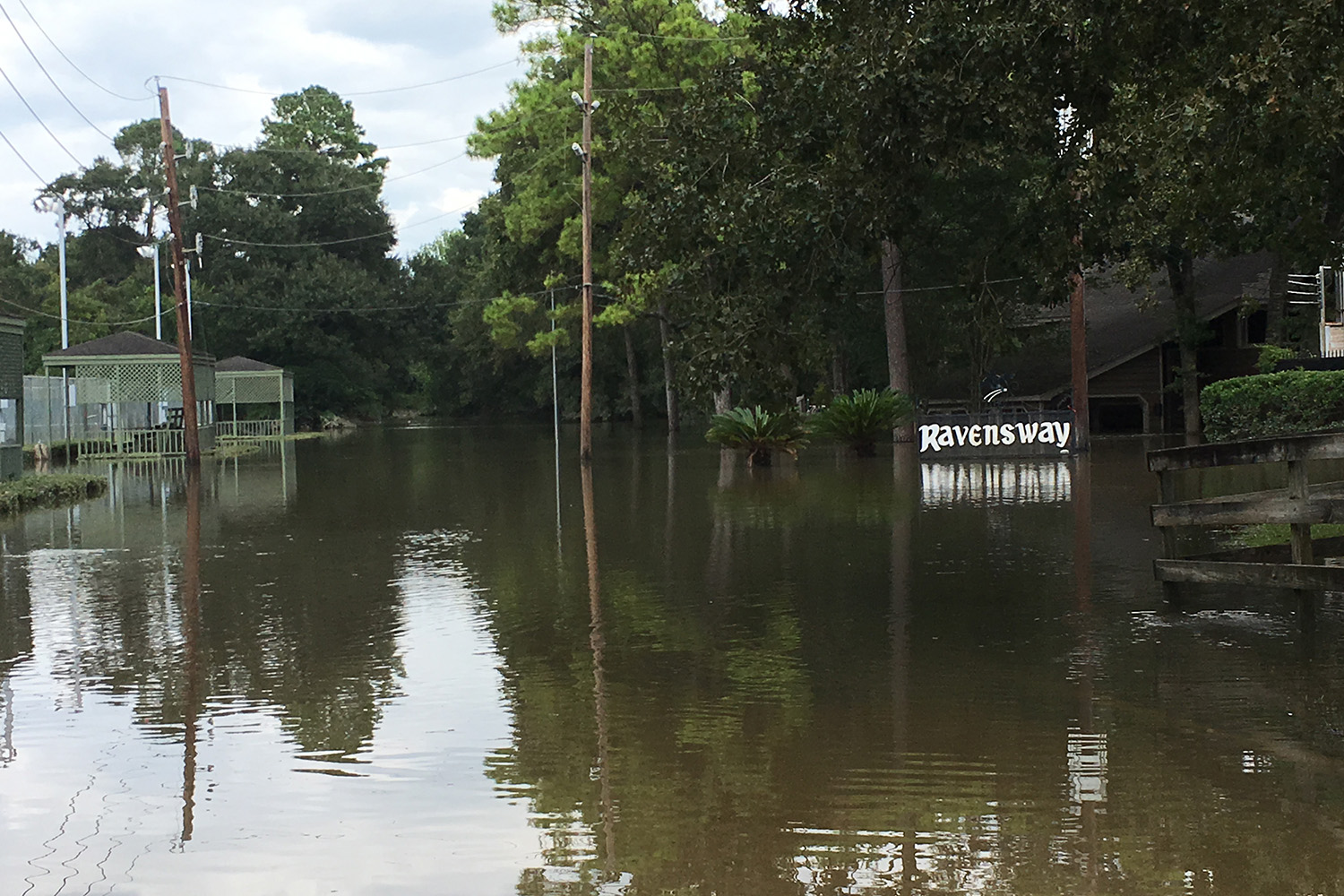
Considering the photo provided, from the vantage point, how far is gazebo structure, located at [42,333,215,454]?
4603 cm

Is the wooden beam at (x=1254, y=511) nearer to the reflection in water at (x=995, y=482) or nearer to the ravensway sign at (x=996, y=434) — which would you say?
the reflection in water at (x=995, y=482)

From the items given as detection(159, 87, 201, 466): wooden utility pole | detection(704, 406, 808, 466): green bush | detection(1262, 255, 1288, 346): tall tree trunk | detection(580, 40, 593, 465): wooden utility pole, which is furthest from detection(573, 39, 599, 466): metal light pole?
detection(1262, 255, 1288, 346): tall tree trunk

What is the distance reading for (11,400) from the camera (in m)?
29.1

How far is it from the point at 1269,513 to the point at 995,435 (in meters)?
25.3

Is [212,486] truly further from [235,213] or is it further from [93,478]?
[235,213]

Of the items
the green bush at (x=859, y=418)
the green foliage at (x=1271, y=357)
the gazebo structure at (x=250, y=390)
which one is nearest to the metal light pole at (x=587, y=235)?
the green bush at (x=859, y=418)

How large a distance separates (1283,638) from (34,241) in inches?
5197

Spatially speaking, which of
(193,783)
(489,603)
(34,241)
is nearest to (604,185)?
(489,603)

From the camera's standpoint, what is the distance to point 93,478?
30.1 meters

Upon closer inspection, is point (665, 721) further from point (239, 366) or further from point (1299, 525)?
point (239, 366)

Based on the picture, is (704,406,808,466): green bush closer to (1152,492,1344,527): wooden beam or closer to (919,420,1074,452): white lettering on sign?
(919,420,1074,452): white lettering on sign

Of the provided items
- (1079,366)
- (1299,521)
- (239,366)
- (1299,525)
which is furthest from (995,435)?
(239,366)

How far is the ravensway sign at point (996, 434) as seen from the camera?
117 ft

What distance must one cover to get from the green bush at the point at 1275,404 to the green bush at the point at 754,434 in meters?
8.91
